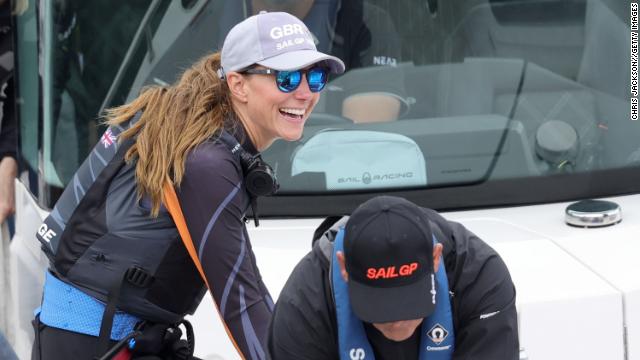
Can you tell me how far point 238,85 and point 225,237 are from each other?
1.16 ft

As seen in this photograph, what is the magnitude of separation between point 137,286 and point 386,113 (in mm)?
1339

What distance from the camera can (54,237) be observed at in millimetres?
2566

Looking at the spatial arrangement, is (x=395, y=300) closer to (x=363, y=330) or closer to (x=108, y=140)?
(x=363, y=330)

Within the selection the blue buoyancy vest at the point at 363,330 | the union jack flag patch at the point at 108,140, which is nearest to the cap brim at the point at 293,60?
the union jack flag patch at the point at 108,140

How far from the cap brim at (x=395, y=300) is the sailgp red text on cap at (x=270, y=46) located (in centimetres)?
61

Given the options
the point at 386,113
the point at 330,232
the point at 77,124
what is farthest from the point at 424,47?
the point at 330,232

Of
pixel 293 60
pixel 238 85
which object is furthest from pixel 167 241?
pixel 293 60

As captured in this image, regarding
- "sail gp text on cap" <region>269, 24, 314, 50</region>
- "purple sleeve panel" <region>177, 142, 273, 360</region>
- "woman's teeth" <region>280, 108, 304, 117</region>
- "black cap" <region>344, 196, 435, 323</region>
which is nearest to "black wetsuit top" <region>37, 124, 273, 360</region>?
"purple sleeve panel" <region>177, 142, 273, 360</region>

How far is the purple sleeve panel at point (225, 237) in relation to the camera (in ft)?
7.73

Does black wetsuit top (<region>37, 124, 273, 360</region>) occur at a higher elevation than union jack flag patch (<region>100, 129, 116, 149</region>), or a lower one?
lower

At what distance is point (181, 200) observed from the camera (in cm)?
237

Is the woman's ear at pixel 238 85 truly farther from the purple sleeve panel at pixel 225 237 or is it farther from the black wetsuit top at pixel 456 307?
the black wetsuit top at pixel 456 307

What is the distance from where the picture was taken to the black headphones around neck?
240 centimetres

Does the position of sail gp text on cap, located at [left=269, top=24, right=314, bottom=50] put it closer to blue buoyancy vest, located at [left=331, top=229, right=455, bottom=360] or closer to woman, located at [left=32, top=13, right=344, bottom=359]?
woman, located at [left=32, top=13, right=344, bottom=359]
